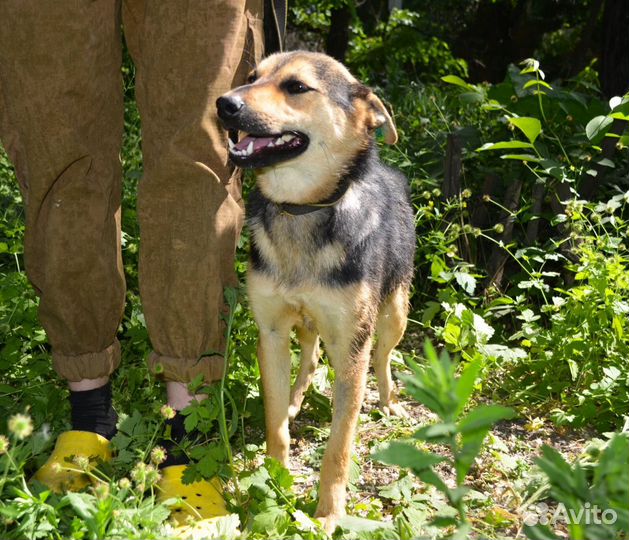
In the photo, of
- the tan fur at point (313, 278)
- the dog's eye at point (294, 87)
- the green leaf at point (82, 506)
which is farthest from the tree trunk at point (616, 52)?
the green leaf at point (82, 506)

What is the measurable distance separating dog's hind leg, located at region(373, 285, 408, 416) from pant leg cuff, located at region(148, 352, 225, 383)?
0.93 m

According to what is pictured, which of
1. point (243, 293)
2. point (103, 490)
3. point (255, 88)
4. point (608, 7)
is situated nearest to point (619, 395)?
point (243, 293)

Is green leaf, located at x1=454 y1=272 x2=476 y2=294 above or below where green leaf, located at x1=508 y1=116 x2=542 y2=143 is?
below

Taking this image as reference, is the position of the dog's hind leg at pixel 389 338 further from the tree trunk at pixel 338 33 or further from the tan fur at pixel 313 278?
the tree trunk at pixel 338 33

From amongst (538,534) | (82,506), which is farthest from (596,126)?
(82,506)

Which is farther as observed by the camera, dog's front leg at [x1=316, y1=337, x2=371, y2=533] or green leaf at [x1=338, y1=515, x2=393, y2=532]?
dog's front leg at [x1=316, y1=337, x2=371, y2=533]

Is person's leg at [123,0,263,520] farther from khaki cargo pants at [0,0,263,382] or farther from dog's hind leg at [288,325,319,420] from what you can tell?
dog's hind leg at [288,325,319,420]

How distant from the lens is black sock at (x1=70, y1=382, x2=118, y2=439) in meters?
2.78

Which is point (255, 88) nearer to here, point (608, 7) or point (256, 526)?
point (256, 526)

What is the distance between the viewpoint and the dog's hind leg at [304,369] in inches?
133

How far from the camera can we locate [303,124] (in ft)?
8.95

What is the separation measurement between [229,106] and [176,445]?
1.20 meters

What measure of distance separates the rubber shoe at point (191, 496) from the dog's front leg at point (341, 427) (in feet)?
1.17

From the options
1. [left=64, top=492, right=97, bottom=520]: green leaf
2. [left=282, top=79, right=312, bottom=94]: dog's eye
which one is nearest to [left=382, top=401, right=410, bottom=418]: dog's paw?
[left=282, top=79, right=312, bottom=94]: dog's eye
